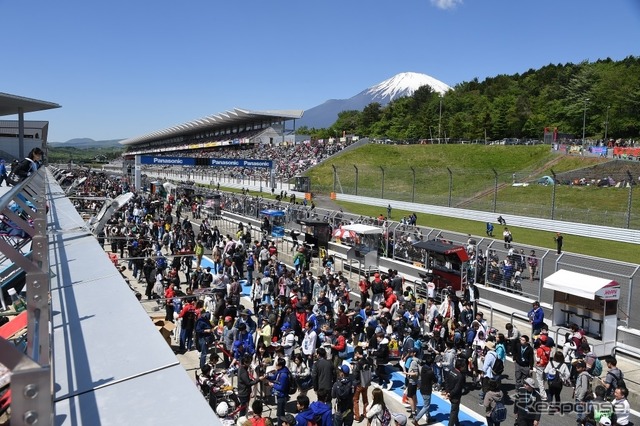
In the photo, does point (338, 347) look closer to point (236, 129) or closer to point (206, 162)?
point (206, 162)

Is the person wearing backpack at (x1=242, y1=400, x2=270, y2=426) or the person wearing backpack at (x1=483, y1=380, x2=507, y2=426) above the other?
the person wearing backpack at (x1=242, y1=400, x2=270, y2=426)

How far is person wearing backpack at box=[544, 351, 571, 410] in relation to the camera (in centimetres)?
850

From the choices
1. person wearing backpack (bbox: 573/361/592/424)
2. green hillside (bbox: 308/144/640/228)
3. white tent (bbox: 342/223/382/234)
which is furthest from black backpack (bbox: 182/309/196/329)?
green hillside (bbox: 308/144/640/228)

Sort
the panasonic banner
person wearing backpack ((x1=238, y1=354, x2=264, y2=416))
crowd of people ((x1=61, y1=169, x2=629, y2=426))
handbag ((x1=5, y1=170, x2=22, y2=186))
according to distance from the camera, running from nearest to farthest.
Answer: crowd of people ((x1=61, y1=169, x2=629, y2=426)), person wearing backpack ((x1=238, y1=354, x2=264, y2=416)), handbag ((x1=5, y1=170, x2=22, y2=186)), the panasonic banner

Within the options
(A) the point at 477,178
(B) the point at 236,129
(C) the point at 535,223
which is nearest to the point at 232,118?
(B) the point at 236,129

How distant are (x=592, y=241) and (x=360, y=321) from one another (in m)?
21.3

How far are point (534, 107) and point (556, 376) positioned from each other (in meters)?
70.2

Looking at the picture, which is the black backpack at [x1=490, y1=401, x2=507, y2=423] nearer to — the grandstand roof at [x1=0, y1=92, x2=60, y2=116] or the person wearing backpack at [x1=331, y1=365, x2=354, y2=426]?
the person wearing backpack at [x1=331, y1=365, x2=354, y2=426]

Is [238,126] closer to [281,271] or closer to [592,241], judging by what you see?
[592,241]

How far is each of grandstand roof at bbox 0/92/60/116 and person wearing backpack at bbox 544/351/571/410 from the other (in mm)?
16005

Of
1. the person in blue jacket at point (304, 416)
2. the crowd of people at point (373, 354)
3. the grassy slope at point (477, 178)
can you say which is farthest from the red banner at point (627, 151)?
the person in blue jacket at point (304, 416)

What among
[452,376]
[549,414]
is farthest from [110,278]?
[549,414]

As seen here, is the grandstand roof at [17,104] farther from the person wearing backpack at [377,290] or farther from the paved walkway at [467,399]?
the person wearing backpack at [377,290]

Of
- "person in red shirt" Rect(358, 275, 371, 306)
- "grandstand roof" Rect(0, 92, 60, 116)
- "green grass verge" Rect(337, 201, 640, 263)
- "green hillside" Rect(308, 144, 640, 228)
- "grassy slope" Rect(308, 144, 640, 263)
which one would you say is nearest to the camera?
"person in red shirt" Rect(358, 275, 371, 306)
